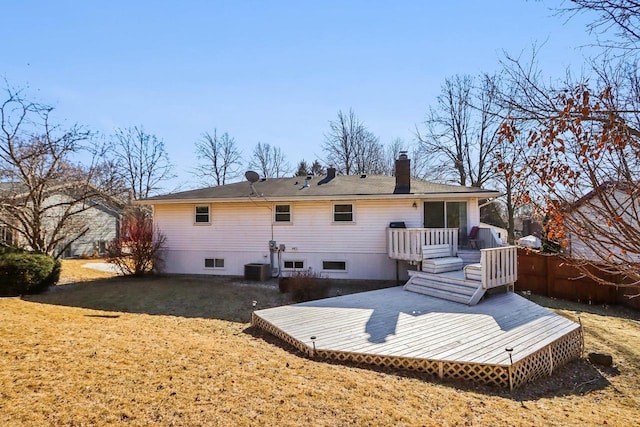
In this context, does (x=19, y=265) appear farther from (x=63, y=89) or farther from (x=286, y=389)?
(x=286, y=389)

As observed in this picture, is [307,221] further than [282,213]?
No

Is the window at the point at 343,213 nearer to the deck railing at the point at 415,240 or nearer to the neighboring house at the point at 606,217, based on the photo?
the deck railing at the point at 415,240

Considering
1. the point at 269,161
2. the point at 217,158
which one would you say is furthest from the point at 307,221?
the point at 269,161

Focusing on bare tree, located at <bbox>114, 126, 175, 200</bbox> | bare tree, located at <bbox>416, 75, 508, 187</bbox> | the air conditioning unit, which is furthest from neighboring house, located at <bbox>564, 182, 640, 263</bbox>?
bare tree, located at <bbox>114, 126, 175, 200</bbox>

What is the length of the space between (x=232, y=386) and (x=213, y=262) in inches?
426

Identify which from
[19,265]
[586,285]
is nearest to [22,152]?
[19,265]

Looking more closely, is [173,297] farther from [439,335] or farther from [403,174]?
[403,174]

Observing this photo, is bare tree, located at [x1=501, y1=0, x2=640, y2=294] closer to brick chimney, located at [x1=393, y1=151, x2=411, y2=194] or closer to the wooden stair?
the wooden stair

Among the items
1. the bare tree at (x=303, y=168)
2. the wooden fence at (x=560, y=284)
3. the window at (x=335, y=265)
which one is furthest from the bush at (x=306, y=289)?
the bare tree at (x=303, y=168)

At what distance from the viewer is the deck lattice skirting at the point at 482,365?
5.19 m

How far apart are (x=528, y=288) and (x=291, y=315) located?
986cm

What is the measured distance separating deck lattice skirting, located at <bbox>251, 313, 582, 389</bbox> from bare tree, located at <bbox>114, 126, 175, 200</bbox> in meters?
31.7

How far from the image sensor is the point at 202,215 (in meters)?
14.7

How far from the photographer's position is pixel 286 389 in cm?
444
